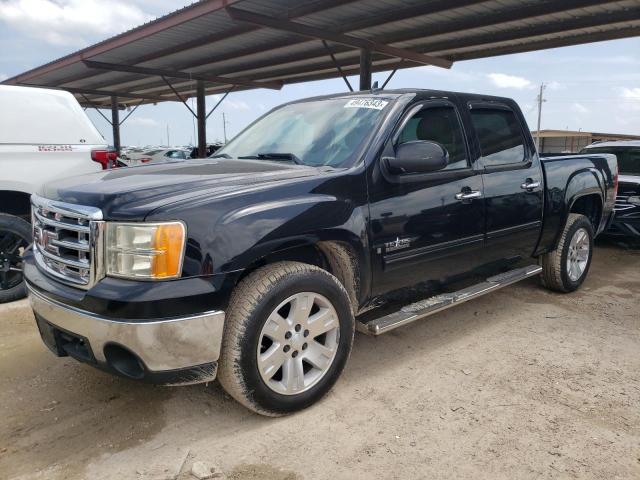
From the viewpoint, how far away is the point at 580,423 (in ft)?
9.45

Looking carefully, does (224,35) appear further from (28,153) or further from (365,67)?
(28,153)

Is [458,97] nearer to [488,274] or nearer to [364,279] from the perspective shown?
[488,274]

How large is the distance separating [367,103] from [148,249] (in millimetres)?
1965

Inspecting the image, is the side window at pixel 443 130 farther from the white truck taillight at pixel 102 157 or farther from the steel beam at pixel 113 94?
the steel beam at pixel 113 94

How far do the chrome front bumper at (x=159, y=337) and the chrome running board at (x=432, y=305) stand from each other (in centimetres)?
112

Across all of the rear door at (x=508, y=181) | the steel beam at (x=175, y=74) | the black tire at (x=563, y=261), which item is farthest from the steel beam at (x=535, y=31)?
the steel beam at (x=175, y=74)

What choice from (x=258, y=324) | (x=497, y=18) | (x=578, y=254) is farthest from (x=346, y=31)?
(x=258, y=324)

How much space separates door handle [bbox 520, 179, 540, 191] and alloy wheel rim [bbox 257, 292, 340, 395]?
7.55 feet

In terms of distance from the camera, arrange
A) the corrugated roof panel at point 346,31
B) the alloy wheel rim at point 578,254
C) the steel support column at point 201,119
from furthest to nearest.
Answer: the steel support column at point 201,119 < the corrugated roof panel at point 346,31 < the alloy wheel rim at point 578,254

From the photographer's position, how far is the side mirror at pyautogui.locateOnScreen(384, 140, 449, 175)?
324 centimetres

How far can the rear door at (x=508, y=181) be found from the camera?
13.4ft

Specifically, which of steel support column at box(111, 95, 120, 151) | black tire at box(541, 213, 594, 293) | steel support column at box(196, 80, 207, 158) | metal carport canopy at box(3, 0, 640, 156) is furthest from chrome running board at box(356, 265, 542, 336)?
steel support column at box(111, 95, 120, 151)

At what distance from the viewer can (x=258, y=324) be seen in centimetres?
266

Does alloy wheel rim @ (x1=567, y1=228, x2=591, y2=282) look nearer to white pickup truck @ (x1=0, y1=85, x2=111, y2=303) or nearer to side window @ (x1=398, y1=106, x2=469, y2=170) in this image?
side window @ (x1=398, y1=106, x2=469, y2=170)
